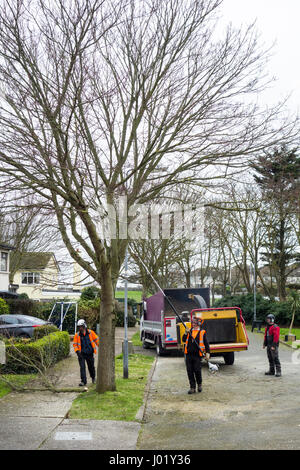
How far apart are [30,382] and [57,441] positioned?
5.13 m

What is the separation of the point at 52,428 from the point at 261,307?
119 feet

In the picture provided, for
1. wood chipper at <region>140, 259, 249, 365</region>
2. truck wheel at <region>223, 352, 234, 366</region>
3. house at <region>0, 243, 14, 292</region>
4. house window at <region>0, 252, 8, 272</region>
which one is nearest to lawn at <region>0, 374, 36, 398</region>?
wood chipper at <region>140, 259, 249, 365</region>

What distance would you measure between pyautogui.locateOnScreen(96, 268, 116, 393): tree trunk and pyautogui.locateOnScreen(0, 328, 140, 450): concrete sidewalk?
76 centimetres

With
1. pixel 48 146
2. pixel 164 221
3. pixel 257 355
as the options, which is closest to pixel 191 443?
pixel 48 146

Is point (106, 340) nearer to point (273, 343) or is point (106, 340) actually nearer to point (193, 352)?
point (193, 352)

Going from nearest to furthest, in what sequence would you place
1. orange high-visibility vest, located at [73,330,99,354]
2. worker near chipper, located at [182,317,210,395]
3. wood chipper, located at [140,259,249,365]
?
1. worker near chipper, located at [182,317,210,395]
2. orange high-visibility vest, located at [73,330,99,354]
3. wood chipper, located at [140,259,249,365]

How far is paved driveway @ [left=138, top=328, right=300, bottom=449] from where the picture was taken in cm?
731

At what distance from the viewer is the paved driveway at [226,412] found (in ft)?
24.0

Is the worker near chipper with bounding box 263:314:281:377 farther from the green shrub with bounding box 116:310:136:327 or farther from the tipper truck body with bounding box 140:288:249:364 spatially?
the green shrub with bounding box 116:310:136:327

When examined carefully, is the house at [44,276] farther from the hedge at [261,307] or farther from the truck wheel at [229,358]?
the hedge at [261,307]

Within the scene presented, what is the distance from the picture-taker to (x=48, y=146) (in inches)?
355

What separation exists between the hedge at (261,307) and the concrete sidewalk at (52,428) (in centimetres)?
2758

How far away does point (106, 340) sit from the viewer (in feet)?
36.0

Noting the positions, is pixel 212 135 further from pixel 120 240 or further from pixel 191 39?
pixel 120 240
